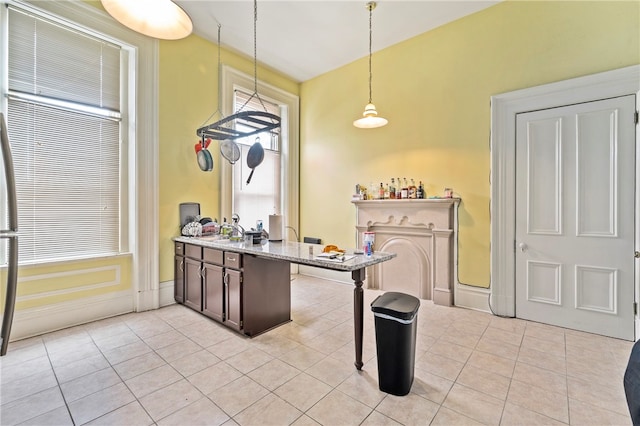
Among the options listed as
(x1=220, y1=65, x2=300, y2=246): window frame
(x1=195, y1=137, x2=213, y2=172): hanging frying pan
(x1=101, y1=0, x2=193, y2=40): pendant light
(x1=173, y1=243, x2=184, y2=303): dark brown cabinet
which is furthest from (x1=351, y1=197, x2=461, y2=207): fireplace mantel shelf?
(x1=101, y1=0, x2=193, y2=40): pendant light

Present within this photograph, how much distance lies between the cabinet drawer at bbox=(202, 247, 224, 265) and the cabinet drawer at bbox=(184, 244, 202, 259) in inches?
3.8

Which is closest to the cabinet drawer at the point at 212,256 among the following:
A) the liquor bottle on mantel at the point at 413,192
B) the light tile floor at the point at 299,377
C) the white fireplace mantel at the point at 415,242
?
the light tile floor at the point at 299,377

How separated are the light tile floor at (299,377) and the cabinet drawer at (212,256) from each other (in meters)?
0.69

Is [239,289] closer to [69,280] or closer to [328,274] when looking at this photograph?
[69,280]

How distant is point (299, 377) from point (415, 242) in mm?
2516

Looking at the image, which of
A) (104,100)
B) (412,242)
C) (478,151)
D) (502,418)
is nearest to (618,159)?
(478,151)

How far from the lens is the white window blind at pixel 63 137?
273 centimetres

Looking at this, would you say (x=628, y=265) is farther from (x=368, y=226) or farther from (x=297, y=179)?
(x=297, y=179)

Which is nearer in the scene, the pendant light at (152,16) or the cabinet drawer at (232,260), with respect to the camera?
the pendant light at (152,16)

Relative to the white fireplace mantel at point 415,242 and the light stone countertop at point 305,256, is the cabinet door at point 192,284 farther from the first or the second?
the white fireplace mantel at point 415,242

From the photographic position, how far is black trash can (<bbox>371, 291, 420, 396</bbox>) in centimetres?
188

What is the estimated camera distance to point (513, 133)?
3205mm

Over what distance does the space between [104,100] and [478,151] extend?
4.49 metres

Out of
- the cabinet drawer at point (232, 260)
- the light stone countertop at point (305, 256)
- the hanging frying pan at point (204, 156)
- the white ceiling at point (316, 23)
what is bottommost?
the cabinet drawer at point (232, 260)
